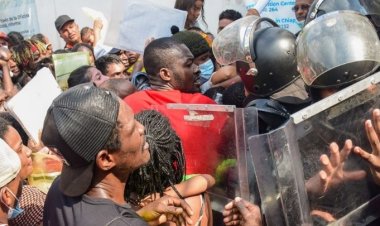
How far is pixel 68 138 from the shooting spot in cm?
188

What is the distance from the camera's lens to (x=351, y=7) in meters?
3.12

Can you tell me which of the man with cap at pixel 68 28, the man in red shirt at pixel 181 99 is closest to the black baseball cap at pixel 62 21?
the man with cap at pixel 68 28

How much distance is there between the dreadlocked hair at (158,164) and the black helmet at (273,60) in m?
0.81

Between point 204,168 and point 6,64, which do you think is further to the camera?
point 6,64

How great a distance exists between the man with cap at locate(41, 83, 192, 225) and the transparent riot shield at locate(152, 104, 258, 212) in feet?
1.53

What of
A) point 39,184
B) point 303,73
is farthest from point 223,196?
point 39,184

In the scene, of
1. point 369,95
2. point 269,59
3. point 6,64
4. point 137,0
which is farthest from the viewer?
point 6,64

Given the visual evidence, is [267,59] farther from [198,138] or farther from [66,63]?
[66,63]

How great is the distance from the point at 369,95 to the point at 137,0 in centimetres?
309

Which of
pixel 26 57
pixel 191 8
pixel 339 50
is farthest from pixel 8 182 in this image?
pixel 26 57

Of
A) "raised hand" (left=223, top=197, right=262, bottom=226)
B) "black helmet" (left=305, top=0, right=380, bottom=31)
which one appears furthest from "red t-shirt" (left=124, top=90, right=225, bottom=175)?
"black helmet" (left=305, top=0, right=380, bottom=31)

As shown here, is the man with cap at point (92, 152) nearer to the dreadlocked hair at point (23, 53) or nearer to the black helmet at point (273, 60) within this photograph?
the black helmet at point (273, 60)

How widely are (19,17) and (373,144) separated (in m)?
7.73

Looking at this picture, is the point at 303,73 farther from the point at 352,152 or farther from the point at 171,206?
the point at 171,206
